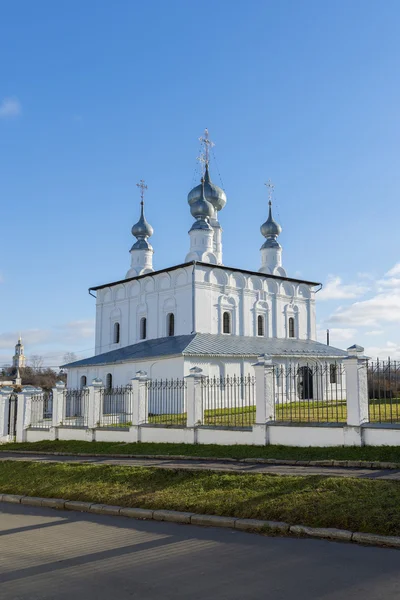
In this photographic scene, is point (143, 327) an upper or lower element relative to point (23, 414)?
upper

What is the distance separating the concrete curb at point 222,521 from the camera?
19.9ft

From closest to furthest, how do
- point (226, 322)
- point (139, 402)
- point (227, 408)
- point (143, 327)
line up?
1. point (139, 402)
2. point (227, 408)
3. point (226, 322)
4. point (143, 327)

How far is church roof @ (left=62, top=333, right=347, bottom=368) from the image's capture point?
26938 millimetres

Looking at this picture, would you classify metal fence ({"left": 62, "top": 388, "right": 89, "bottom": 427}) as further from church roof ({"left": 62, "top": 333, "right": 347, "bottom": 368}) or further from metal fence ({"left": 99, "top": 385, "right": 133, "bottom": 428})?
church roof ({"left": 62, "top": 333, "right": 347, "bottom": 368})

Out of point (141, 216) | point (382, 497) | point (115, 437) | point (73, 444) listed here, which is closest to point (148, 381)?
point (115, 437)

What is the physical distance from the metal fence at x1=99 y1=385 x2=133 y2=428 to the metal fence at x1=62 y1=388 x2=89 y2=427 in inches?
21.5

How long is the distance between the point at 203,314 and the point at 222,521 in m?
23.7

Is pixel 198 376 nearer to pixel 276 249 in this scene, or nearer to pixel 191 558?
pixel 191 558

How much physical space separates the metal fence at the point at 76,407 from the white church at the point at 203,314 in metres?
7.93

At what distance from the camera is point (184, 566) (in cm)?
553

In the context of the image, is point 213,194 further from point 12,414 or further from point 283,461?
point 283,461

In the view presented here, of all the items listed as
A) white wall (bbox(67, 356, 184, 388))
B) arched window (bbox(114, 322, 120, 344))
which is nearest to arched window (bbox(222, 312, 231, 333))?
white wall (bbox(67, 356, 184, 388))

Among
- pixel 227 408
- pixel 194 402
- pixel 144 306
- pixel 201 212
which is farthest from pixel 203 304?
pixel 194 402

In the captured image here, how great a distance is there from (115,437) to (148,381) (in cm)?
185
